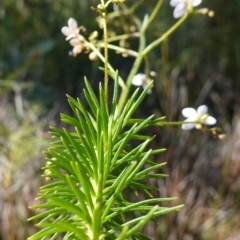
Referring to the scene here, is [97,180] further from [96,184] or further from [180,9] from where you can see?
[180,9]

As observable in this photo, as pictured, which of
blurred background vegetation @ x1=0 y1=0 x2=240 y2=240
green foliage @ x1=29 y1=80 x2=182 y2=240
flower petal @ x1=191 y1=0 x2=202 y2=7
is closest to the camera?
green foliage @ x1=29 y1=80 x2=182 y2=240

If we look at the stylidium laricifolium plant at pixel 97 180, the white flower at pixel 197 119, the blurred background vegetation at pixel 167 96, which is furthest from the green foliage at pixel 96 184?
the blurred background vegetation at pixel 167 96

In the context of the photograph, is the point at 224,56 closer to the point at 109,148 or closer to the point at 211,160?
the point at 211,160

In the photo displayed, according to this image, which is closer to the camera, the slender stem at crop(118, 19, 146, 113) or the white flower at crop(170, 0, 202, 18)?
the slender stem at crop(118, 19, 146, 113)

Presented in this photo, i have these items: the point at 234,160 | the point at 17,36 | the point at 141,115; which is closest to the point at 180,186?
the point at 234,160

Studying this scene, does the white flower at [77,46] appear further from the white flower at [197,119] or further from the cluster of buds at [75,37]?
the white flower at [197,119]

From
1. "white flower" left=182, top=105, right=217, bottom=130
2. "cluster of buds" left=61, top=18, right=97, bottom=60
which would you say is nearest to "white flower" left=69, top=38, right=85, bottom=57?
"cluster of buds" left=61, top=18, right=97, bottom=60

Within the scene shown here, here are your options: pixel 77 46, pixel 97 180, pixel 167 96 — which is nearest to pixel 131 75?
pixel 77 46

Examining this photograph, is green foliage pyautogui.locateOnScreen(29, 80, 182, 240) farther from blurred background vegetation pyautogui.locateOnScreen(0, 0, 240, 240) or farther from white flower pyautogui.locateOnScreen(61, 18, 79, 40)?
blurred background vegetation pyautogui.locateOnScreen(0, 0, 240, 240)
